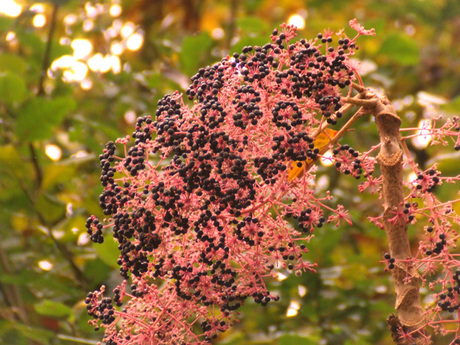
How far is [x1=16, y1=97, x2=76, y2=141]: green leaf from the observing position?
3.26 meters

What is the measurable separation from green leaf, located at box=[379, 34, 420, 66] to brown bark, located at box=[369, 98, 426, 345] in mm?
2415

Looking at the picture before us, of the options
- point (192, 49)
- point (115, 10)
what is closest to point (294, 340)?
point (192, 49)

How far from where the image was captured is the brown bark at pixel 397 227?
1768 mm

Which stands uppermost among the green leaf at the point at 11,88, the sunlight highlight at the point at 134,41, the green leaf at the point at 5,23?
the sunlight highlight at the point at 134,41

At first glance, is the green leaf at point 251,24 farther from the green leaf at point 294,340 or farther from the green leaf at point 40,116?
the green leaf at point 294,340

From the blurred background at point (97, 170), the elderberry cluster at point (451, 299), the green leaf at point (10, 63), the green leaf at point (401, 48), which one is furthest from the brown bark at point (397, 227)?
the green leaf at point (10, 63)

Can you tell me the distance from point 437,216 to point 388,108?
1.40 ft

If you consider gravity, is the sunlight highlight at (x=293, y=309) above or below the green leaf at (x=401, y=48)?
below

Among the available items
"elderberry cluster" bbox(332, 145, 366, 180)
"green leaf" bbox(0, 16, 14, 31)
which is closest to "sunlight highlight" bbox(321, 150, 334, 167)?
"elderberry cluster" bbox(332, 145, 366, 180)

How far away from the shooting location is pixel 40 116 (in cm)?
329

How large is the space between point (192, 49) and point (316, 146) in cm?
186

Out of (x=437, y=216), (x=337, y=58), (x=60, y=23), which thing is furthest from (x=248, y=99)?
(x=60, y=23)

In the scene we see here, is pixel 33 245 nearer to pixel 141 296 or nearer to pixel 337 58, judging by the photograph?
pixel 141 296

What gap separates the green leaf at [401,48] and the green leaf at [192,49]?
1.40 metres
